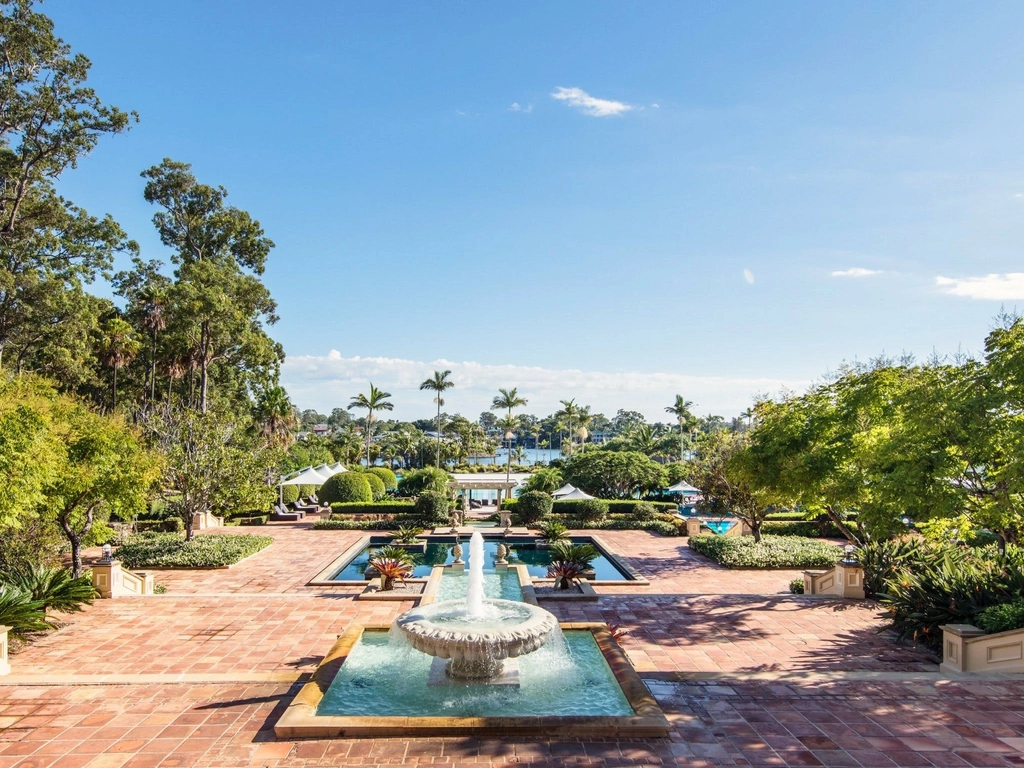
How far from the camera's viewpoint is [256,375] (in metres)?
40.2

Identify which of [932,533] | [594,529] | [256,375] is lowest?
[594,529]

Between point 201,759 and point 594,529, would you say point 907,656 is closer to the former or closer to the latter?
point 201,759

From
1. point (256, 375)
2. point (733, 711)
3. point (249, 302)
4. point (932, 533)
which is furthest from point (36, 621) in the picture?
point (256, 375)

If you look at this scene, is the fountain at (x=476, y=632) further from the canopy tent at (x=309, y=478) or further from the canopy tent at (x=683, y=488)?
the canopy tent at (x=683, y=488)

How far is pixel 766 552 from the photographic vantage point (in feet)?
64.1

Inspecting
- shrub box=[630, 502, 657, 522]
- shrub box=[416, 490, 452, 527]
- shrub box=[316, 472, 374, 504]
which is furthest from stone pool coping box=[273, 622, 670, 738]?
shrub box=[316, 472, 374, 504]

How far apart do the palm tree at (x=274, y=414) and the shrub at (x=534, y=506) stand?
1736cm

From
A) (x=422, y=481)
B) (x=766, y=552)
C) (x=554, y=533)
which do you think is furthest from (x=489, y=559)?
(x=422, y=481)

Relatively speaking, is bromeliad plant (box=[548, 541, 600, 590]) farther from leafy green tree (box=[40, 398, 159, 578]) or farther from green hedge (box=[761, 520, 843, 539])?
green hedge (box=[761, 520, 843, 539])

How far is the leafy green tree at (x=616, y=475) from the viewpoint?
3516 centimetres

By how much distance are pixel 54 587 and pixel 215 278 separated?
2028 centimetres

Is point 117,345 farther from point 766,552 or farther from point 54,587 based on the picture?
point 766,552

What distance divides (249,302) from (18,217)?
9813 millimetres

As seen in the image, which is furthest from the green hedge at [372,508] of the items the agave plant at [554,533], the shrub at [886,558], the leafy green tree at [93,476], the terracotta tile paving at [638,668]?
the shrub at [886,558]
